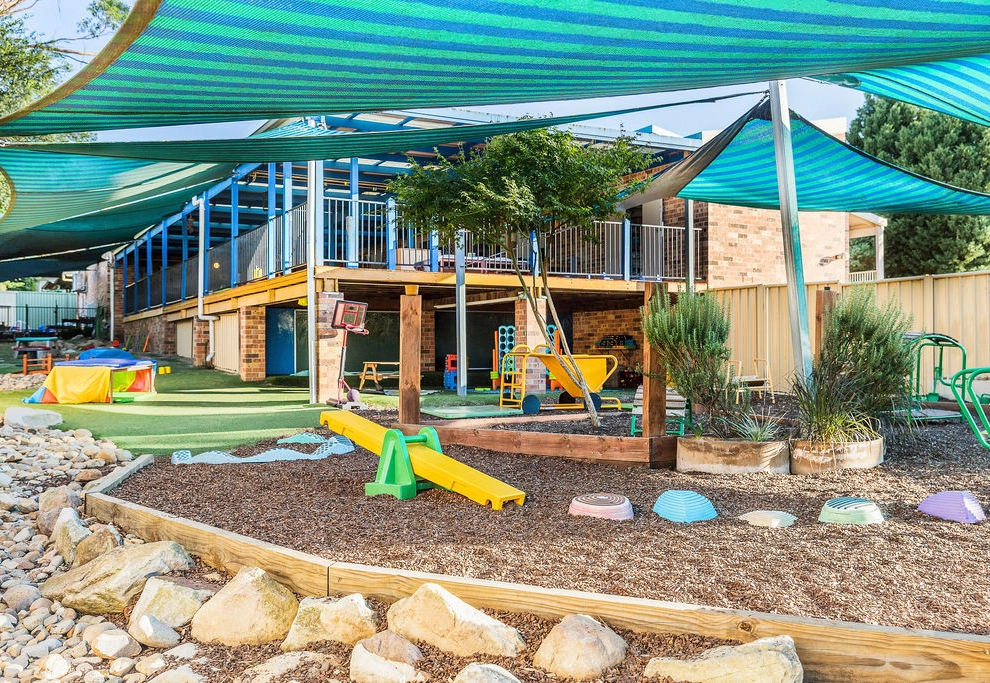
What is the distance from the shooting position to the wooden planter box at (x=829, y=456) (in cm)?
495

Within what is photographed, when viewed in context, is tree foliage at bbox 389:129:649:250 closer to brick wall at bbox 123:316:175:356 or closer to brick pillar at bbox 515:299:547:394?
brick pillar at bbox 515:299:547:394

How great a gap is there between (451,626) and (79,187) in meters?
6.85

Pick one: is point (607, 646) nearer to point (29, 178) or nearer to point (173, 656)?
point (173, 656)

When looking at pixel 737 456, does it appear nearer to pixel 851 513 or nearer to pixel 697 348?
pixel 697 348

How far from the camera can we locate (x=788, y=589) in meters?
2.82

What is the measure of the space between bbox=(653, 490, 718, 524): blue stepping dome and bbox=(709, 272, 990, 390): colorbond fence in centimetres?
434

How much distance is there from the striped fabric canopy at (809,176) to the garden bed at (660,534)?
2996mm

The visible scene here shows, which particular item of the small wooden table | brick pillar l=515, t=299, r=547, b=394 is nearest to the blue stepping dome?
brick pillar l=515, t=299, r=547, b=394

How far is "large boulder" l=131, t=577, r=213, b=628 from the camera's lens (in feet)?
10.6

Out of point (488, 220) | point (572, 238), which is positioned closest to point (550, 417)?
point (488, 220)

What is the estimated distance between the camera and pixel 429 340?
A: 16.4 metres

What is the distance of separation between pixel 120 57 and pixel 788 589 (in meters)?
3.53

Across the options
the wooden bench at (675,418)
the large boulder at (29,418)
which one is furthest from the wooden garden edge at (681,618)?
the large boulder at (29,418)

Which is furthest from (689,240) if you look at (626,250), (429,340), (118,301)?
(118,301)
